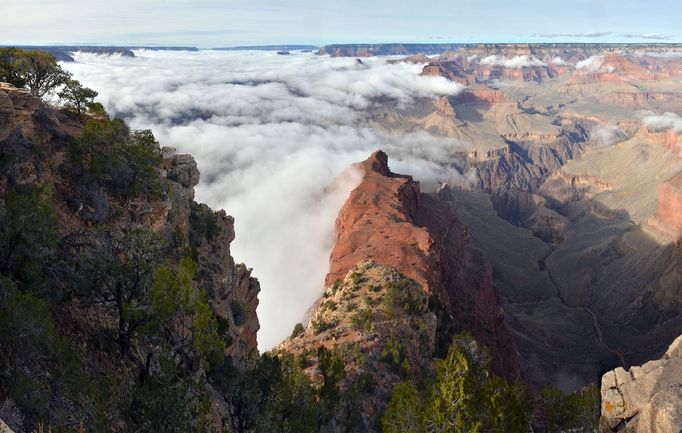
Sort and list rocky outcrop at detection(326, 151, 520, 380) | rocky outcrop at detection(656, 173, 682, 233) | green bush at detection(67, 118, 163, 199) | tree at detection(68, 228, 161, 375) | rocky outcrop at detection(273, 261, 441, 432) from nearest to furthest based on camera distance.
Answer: tree at detection(68, 228, 161, 375) → green bush at detection(67, 118, 163, 199) → rocky outcrop at detection(273, 261, 441, 432) → rocky outcrop at detection(326, 151, 520, 380) → rocky outcrop at detection(656, 173, 682, 233)

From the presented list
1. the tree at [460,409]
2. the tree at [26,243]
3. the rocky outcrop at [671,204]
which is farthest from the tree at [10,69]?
the rocky outcrop at [671,204]

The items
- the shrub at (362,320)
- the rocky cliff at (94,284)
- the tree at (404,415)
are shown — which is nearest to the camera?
the rocky cliff at (94,284)

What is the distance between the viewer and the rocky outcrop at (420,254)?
53.4m

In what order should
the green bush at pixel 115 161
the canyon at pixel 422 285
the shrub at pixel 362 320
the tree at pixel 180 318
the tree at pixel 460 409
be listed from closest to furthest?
the tree at pixel 460 409 → the tree at pixel 180 318 → the canyon at pixel 422 285 → the green bush at pixel 115 161 → the shrub at pixel 362 320

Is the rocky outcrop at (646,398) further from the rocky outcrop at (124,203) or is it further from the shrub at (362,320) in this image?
the shrub at (362,320)

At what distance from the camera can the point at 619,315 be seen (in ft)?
320

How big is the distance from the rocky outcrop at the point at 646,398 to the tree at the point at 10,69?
33.6 metres

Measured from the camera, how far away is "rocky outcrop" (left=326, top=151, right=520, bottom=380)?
53.4 metres

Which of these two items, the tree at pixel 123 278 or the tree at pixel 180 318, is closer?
the tree at pixel 180 318

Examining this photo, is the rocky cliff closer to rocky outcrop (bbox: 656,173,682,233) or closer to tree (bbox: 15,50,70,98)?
tree (bbox: 15,50,70,98)

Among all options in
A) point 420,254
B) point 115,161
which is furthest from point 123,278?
point 420,254

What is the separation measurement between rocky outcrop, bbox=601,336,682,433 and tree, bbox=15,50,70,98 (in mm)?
32822

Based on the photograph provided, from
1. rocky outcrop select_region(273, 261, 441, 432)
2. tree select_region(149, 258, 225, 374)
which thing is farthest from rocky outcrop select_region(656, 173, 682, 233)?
tree select_region(149, 258, 225, 374)

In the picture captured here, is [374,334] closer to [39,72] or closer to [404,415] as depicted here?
[404,415]
